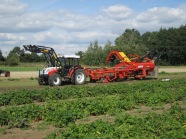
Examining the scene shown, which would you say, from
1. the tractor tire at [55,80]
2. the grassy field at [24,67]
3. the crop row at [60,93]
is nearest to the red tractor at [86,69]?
the tractor tire at [55,80]

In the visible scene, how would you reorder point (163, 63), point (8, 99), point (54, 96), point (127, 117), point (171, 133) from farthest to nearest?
1. point (163, 63)
2. point (54, 96)
3. point (8, 99)
4. point (127, 117)
5. point (171, 133)

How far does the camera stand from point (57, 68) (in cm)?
2502

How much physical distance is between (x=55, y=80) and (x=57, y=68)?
892 mm

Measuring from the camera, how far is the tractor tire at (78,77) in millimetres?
25703

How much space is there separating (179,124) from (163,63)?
72239 millimetres

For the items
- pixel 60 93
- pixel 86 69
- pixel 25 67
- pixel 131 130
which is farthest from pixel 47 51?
pixel 25 67

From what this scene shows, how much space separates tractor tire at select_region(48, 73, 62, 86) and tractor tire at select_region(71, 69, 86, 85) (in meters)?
1.13

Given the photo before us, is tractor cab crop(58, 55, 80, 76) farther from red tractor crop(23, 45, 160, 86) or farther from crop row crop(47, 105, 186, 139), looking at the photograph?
crop row crop(47, 105, 186, 139)

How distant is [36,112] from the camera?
1130 cm

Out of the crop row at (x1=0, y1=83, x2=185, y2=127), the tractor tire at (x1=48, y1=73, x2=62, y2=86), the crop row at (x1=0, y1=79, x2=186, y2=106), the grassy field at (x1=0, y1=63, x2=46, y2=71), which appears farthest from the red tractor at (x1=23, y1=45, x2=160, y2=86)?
the grassy field at (x1=0, y1=63, x2=46, y2=71)

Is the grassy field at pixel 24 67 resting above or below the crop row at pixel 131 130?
above

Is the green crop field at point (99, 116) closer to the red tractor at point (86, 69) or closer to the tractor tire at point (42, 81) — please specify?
the red tractor at point (86, 69)

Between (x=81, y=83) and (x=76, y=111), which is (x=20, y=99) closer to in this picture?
(x=76, y=111)

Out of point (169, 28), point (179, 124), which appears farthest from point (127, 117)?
point (169, 28)
